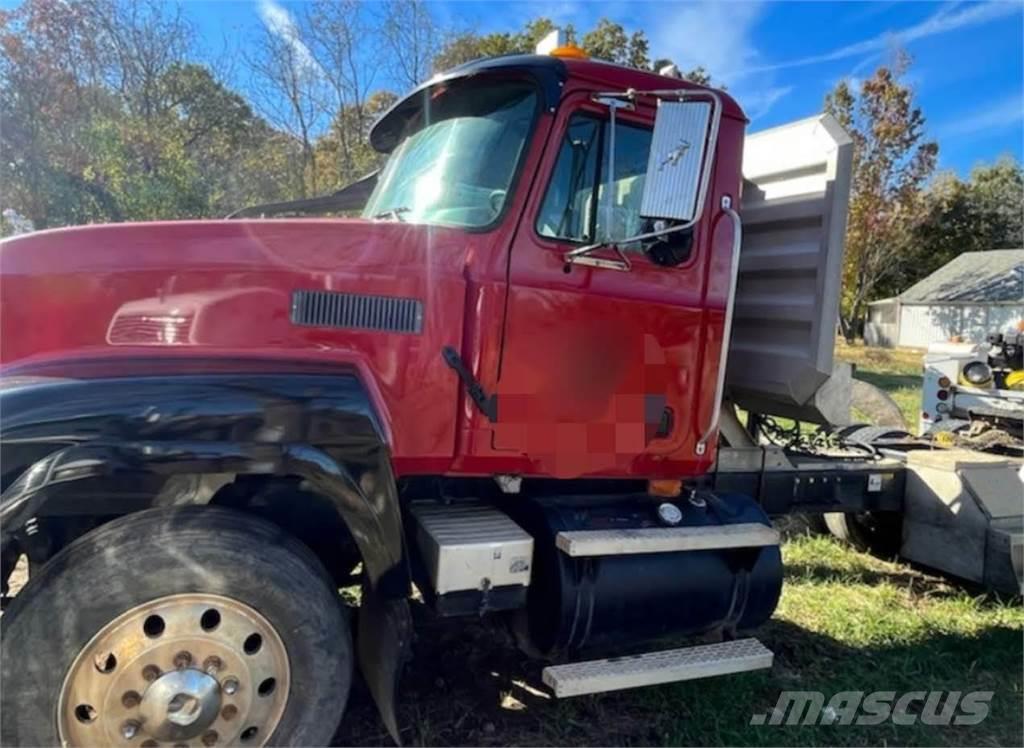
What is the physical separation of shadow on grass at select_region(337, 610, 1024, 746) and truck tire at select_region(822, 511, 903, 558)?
0.87 m

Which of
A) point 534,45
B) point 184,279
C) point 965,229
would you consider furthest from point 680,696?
point 965,229

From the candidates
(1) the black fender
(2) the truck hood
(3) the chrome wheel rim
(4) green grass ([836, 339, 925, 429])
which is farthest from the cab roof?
(4) green grass ([836, 339, 925, 429])

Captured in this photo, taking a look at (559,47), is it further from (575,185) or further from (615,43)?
(615,43)

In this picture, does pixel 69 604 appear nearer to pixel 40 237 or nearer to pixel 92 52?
pixel 40 237

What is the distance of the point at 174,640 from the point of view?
84.7 inches

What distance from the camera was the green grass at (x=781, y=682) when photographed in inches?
118

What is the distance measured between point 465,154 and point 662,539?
69.5 inches

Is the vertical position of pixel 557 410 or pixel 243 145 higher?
pixel 243 145

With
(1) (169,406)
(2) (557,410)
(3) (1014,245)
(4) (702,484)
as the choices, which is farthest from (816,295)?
(3) (1014,245)

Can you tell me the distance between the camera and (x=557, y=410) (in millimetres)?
2869

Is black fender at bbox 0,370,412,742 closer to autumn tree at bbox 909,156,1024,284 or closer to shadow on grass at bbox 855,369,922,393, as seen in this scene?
shadow on grass at bbox 855,369,922,393

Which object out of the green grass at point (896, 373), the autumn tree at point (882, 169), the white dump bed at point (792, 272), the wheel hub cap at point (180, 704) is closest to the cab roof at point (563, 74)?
the white dump bed at point (792, 272)

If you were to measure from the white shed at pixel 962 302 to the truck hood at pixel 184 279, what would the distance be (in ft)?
106

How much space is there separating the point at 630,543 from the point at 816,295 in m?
1.44
